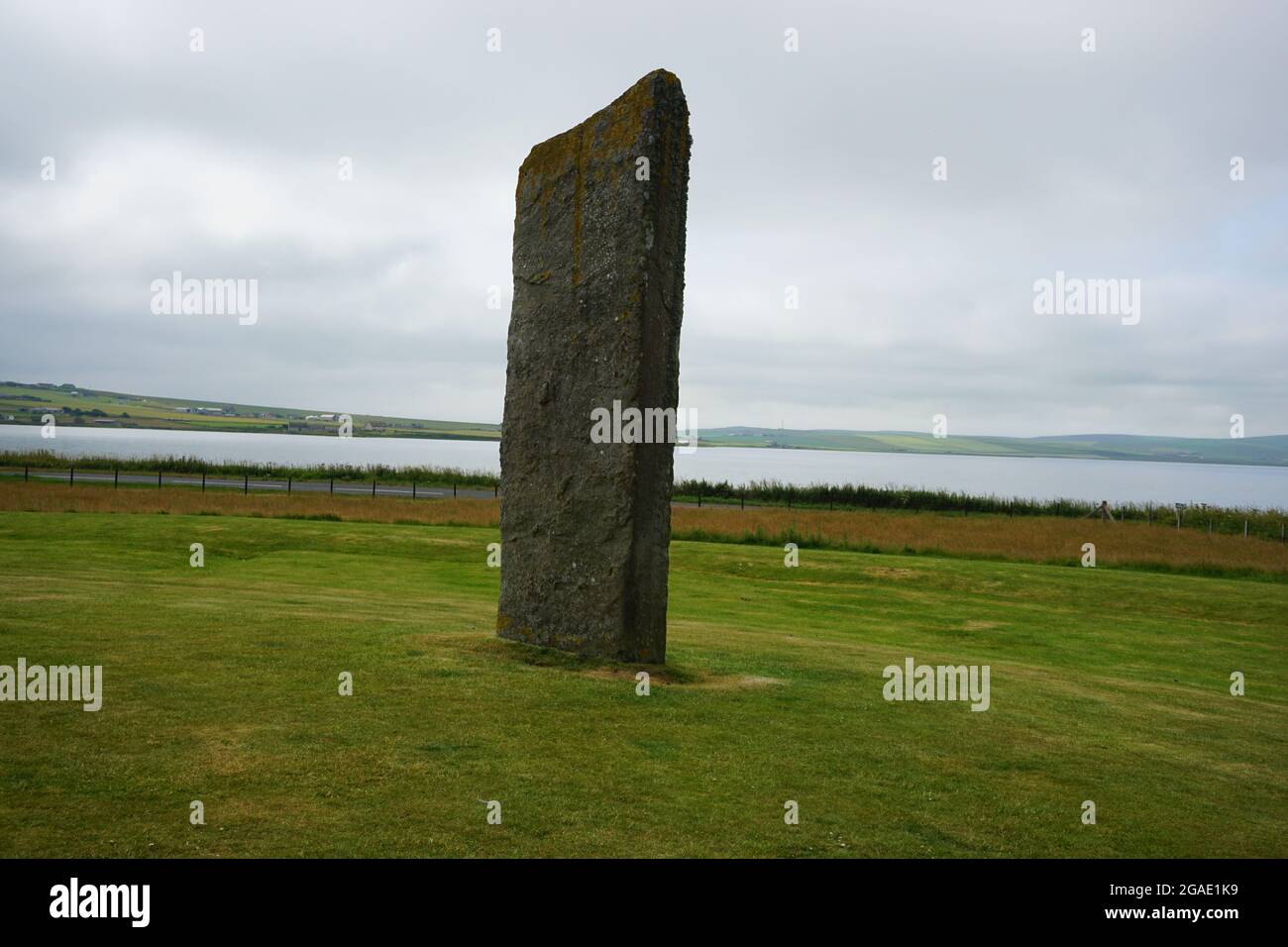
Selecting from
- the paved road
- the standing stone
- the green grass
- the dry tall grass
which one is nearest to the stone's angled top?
the standing stone

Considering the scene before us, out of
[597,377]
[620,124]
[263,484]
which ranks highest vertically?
[620,124]

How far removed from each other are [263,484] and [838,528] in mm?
30025

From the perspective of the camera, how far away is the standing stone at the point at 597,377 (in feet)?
29.2

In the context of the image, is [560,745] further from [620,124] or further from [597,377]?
[620,124]

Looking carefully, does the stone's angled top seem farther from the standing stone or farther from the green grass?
the green grass

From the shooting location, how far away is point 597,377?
9062 millimetres

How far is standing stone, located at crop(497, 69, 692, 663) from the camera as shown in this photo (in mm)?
8914

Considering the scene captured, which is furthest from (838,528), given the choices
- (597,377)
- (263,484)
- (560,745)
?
(263,484)

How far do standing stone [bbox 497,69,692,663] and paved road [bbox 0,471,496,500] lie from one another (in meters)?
34.6

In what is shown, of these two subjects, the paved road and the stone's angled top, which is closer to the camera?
the stone's angled top

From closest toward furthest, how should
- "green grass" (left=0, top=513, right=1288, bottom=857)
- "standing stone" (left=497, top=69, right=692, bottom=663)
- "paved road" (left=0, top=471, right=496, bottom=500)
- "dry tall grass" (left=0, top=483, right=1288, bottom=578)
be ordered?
"green grass" (left=0, top=513, right=1288, bottom=857) < "standing stone" (left=497, top=69, right=692, bottom=663) < "dry tall grass" (left=0, top=483, right=1288, bottom=578) < "paved road" (left=0, top=471, right=496, bottom=500)

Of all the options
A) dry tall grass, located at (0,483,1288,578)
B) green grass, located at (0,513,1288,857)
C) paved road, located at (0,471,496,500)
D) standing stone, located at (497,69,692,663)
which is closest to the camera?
green grass, located at (0,513,1288,857)

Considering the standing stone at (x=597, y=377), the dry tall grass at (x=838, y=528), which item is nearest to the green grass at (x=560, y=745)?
the standing stone at (x=597, y=377)
